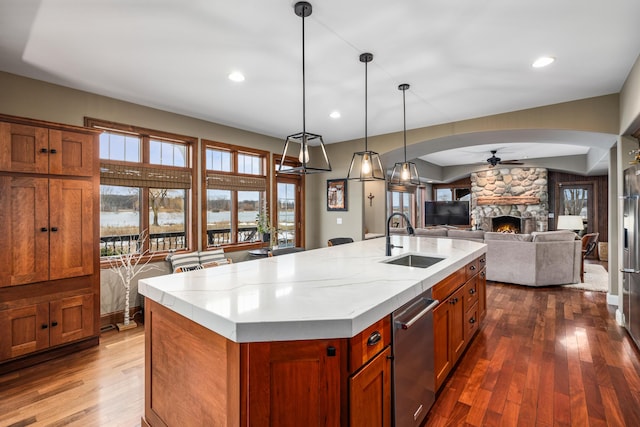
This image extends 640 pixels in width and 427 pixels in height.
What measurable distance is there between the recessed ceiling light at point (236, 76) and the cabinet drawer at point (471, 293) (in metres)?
2.86

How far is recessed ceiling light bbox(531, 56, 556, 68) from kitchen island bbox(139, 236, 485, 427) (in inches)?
91.8

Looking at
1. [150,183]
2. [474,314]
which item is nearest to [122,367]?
[150,183]

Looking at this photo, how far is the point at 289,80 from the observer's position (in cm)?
313

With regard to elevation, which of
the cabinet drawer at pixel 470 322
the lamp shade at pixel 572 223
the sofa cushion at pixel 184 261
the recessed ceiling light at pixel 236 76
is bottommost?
the cabinet drawer at pixel 470 322

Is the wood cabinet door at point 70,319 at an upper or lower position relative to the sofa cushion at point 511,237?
lower

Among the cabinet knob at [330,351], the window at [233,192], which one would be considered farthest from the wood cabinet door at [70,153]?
the cabinet knob at [330,351]

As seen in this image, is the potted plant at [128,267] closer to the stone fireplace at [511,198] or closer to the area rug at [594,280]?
the area rug at [594,280]

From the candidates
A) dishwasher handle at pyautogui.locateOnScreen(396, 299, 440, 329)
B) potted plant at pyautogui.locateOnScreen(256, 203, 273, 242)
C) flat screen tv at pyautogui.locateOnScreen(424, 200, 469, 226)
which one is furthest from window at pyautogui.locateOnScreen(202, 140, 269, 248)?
flat screen tv at pyautogui.locateOnScreen(424, 200, 469, 226)

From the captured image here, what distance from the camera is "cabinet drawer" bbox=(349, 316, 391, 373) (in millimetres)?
1216

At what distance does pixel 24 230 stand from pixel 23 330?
855 mm

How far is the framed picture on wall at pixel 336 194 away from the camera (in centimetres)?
575

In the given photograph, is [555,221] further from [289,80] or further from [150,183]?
[150,183]

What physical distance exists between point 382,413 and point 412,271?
0.83 metres

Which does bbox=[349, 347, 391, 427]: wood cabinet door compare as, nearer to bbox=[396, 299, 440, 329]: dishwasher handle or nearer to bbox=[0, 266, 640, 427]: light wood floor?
bbox=[396, 299, 440, 329]: dishwasher handle
